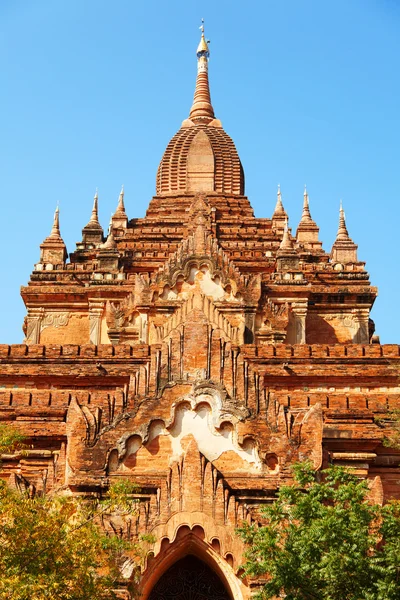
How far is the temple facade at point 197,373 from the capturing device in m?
18.7

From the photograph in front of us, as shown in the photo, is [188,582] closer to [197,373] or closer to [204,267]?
[197,373]

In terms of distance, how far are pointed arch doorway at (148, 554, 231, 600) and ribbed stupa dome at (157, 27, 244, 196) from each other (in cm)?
3186

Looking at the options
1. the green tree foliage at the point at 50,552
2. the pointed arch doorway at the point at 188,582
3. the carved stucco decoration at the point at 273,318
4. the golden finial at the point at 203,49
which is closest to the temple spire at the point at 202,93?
the golden finial at the point at 203,49

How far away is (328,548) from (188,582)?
3.67 m

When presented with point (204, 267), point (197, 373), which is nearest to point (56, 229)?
point (204, 267)

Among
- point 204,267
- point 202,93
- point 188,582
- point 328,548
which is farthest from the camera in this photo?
point 202,93

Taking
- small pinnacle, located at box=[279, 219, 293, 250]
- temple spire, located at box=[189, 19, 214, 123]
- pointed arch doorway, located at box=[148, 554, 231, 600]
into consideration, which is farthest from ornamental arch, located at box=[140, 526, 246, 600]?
temple spire, located at box=[189, 19, 214, 123]

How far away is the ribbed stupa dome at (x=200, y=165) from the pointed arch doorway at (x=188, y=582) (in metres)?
31.9

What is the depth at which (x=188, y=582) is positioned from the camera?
1900cm

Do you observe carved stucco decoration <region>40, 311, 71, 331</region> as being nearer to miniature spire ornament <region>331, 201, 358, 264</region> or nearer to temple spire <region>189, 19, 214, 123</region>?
miniature spire ornament <region>331, 201, 358, 264</region>

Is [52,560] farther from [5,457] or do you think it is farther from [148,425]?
[5,457]

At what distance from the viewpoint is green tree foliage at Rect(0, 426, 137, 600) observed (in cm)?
1461

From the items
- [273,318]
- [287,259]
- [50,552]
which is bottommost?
[50,552]

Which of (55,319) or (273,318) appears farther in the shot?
(55,319)
